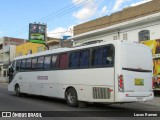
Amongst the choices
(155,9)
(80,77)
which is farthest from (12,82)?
(155,9)

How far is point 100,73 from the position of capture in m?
13.2

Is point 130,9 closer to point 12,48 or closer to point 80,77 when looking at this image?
point 80,77

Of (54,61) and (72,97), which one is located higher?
(54,61)

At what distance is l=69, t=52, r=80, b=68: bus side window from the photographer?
14.9 m

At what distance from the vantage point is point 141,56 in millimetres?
13266

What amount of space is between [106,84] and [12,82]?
11.1m

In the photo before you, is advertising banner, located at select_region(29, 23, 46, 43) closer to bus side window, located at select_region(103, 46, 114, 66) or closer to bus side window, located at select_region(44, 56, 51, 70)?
bus side window, located at select_region(44, 56, 51, 70)

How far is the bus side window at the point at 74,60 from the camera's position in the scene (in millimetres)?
14891

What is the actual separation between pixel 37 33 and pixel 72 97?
30850mm

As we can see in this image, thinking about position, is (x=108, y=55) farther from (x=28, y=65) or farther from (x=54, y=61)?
(x=28, y=65)

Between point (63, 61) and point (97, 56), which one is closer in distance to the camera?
point (97, 56)

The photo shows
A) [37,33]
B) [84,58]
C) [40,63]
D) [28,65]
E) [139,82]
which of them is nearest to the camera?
[139,82]

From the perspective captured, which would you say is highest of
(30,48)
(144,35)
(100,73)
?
(30,48)

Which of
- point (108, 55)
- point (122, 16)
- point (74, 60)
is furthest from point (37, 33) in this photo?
point (108, 55)
